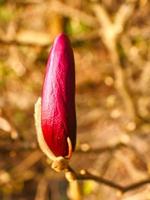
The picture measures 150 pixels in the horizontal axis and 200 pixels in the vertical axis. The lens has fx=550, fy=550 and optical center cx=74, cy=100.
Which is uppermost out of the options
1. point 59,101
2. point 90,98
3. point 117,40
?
point 59,101

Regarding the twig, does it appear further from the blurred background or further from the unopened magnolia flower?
the unopened magnolia flower

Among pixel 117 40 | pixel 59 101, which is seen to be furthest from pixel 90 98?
pixel 59 101

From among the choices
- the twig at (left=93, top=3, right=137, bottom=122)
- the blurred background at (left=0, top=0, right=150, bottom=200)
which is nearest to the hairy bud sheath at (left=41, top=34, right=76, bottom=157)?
the blurred background at (left=0, top=0, right=150, bottom=200)

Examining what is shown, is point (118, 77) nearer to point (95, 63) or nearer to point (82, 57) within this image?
point (95, 63)

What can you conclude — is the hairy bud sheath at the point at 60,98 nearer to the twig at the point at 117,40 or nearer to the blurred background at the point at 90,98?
the blurred background at the point at 90,98

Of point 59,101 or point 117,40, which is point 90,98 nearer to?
point 117,40

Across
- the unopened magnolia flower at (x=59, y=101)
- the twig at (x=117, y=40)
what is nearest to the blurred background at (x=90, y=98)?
the twig at (x=117, y=40)

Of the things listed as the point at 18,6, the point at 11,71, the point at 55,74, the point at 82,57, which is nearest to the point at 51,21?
the point at 82,57
